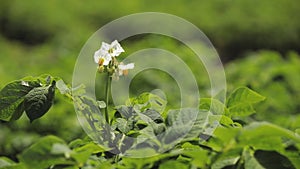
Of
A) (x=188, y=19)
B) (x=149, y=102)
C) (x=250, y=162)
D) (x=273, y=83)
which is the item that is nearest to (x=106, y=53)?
(x=149, y=102)

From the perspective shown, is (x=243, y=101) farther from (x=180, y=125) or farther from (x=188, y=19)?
Result: (x=188, y=19)

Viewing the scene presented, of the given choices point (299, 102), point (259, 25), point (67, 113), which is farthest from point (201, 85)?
point (259, 25)

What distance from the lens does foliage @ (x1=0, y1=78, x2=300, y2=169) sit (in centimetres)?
87

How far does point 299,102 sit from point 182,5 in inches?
258

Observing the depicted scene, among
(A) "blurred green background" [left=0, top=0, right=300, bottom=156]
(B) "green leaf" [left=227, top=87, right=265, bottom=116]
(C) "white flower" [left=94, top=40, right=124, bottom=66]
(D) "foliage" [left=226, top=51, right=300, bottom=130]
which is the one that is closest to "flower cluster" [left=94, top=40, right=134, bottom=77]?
(C) "white flower" [left=94, top=40, right=124, bottom=66]

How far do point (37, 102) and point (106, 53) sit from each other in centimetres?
16

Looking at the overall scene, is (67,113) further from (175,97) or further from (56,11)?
(56,11)

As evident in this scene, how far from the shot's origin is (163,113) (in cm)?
110

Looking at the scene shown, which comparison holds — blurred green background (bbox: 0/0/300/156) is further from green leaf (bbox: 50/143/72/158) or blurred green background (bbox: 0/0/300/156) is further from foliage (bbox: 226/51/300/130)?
green leaf (bbox: 50/143/72/158)

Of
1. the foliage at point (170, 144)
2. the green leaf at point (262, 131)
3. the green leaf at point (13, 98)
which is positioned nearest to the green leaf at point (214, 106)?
the foliage at point (170, 144)

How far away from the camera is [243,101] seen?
1129 mm

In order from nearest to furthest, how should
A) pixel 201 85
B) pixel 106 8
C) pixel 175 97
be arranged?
pixel 175 97 → pixel 201 85 → pixel 106 8

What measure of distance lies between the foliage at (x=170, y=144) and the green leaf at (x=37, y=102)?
29 millimetres

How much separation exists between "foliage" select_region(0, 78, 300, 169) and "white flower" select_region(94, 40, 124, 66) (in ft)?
0.25
